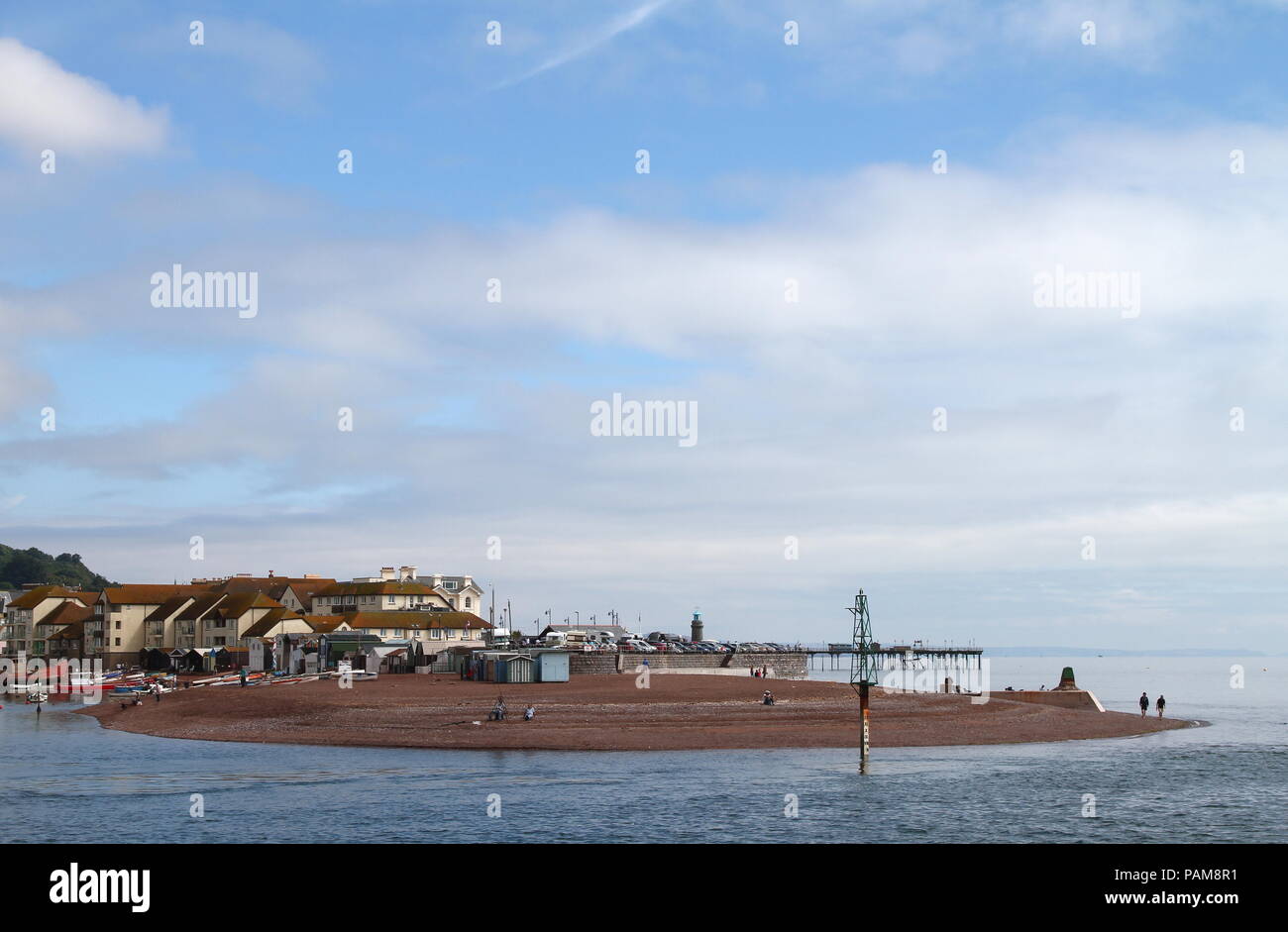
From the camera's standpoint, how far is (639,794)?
4441 centimetres

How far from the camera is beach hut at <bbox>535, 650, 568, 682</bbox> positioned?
9238cm

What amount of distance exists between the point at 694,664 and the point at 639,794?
242ft

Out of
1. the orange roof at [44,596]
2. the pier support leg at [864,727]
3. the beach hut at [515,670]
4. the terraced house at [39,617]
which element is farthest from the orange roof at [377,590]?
the pier support leg at [864,727]

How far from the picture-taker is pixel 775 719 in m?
70.6

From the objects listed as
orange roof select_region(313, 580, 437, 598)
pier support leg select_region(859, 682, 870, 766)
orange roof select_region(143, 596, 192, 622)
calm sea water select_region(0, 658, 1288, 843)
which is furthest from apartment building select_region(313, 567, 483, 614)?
pier support leg select_region(859, 682, 870, 766)

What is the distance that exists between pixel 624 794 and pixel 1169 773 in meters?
27.0

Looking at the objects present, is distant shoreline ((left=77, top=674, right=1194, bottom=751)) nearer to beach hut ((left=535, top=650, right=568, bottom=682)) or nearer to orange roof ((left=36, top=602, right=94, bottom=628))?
beach hut ((left=535, top=650, right=568, bottom=682))

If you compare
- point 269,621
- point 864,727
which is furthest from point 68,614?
point 864,727

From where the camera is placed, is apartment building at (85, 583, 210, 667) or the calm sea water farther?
apartment building at (85, 583, 210, 667)

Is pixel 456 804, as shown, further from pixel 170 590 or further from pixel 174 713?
pixel 170 590

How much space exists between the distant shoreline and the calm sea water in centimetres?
313

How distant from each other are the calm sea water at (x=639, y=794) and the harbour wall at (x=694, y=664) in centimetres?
4368
